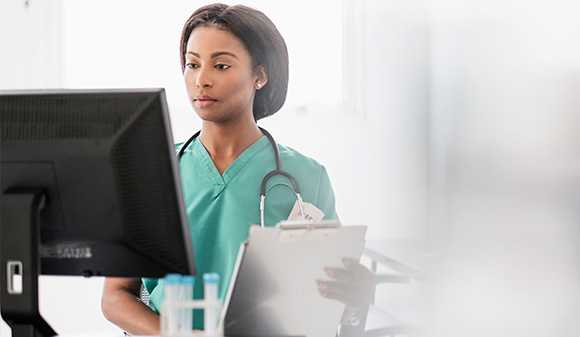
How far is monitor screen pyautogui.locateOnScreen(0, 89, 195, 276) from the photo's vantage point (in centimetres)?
80

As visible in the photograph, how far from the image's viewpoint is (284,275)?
34.3 inches

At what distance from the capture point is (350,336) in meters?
1.31

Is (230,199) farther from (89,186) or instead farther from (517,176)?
(517,176)

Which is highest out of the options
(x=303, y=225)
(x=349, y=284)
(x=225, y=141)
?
(x=225, y=141)

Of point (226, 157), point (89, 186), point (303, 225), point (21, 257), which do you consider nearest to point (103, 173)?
point (89, 186)

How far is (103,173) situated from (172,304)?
0.73ft

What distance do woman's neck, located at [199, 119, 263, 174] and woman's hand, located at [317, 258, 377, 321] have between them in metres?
0.46

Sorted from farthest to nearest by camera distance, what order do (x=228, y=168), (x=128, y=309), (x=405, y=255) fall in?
(x=405, y=255)
(x=228, y=168)
(x=128, y=309)

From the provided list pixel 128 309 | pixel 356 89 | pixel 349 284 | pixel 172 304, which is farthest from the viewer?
pixel 356 89

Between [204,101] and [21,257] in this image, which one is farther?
[204,101]

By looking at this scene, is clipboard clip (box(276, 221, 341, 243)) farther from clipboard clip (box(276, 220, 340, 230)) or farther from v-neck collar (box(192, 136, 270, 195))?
v-neck collar (box(192, 136, 270, 195))

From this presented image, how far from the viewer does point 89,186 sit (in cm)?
82

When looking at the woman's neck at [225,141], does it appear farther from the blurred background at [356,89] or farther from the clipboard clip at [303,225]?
the blurred background at [356,89]

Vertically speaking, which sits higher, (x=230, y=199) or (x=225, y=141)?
(x=225, y=141)
